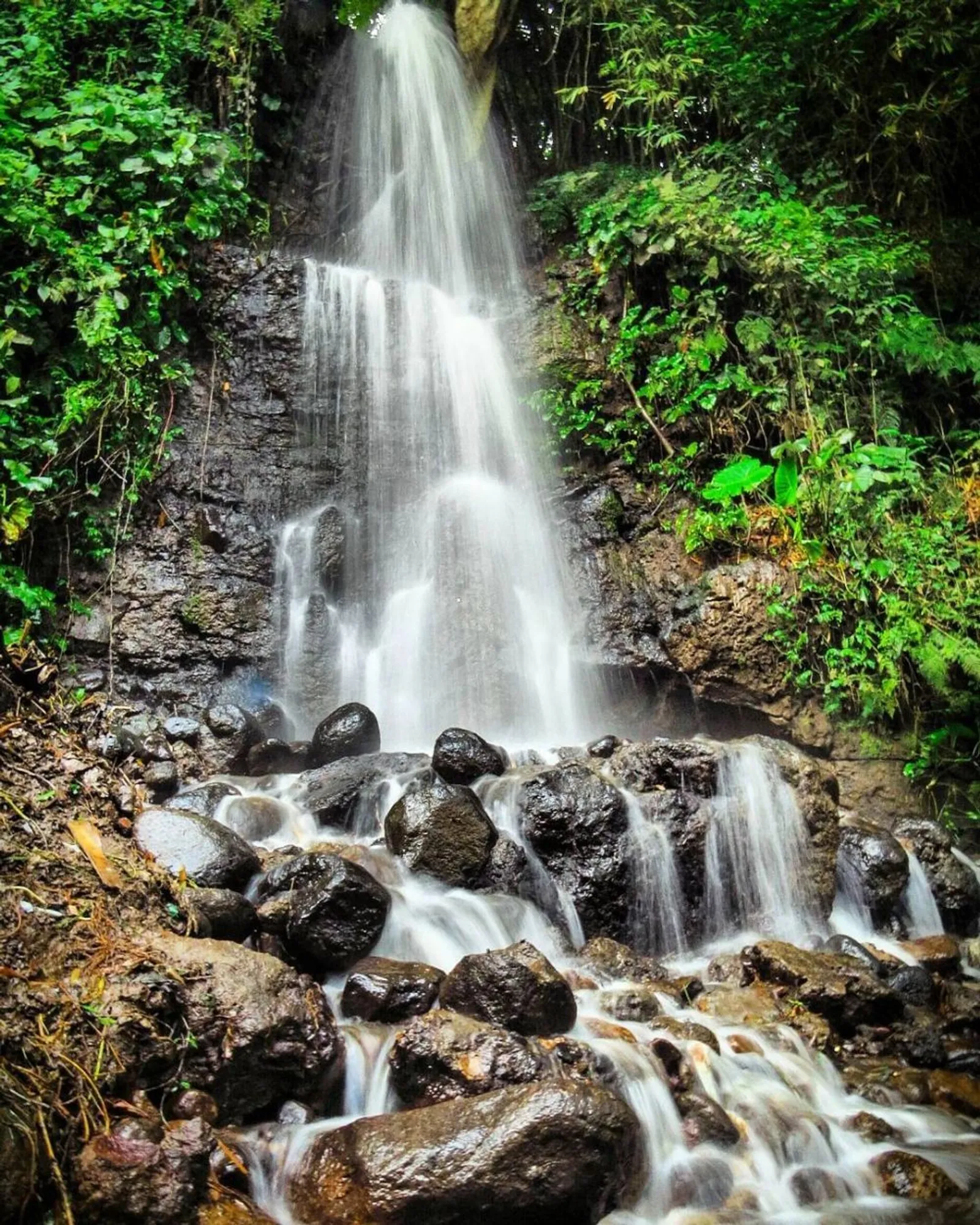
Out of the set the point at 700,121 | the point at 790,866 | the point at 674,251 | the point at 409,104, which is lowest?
the point at 790,866

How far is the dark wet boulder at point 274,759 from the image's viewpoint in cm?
771

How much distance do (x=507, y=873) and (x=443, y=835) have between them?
515 millimetres

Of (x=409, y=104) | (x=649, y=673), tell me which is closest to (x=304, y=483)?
(x=649, y=673)

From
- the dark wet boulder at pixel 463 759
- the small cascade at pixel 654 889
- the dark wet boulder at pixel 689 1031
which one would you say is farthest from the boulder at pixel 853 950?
the dark wet boulder at pixel 463 759

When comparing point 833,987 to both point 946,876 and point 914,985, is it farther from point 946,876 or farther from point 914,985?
point 946,876

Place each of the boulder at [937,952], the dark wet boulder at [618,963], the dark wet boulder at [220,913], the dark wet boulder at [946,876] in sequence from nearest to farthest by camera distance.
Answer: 1. the dark wet boulder at [220,913]
2. the dark wet boulder at [618,963]
3. the boulder at [937,952]
4. the dark wet boulder at [946,876]

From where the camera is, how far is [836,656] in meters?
8.23

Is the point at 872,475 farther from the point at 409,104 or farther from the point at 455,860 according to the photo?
the point at 409,104

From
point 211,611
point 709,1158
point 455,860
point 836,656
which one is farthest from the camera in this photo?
point 211,611

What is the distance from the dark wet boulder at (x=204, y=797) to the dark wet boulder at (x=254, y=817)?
107 mm

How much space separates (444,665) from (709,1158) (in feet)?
19.8

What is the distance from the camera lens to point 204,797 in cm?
666

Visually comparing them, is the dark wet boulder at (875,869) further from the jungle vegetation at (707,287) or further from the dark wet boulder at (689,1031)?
the dark wet boulder at (689,1031)

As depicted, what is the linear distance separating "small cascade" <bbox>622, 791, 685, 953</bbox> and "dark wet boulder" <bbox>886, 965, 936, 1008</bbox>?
4.45 feet
